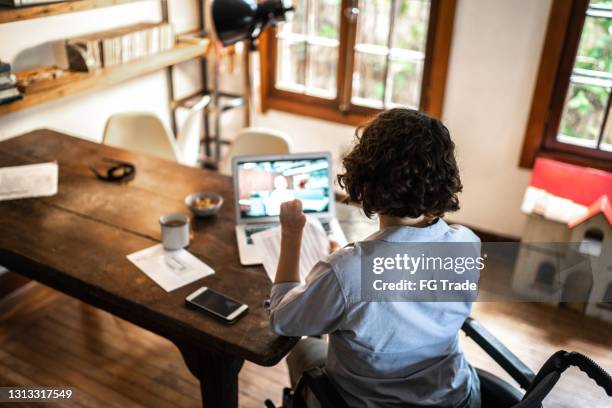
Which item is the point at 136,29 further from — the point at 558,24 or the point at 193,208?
the point at 558,24

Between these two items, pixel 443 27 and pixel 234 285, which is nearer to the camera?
pixel 234 285

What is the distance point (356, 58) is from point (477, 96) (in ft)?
2.57

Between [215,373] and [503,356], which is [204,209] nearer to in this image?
[215,373]

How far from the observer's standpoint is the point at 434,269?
1.29 metres

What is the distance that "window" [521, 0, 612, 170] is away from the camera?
2834 millimetres

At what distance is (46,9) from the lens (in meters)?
2.65

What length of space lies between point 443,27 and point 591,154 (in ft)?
3.41

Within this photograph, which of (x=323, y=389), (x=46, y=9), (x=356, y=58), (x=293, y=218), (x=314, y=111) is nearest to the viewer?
(x=323, y=389)

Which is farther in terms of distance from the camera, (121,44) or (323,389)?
(121,44)

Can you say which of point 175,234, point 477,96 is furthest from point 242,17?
point 477,96

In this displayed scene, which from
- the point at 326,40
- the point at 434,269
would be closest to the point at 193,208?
the point at 434,269

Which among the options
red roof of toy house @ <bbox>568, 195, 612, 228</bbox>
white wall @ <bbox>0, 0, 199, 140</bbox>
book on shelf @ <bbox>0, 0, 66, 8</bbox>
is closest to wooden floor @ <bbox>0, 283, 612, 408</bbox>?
red roof of toy house @ <bbox>568, 195, 612, 228</bbox>

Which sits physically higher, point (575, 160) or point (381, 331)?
point (381, 331)

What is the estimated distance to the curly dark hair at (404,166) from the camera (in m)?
1.18
